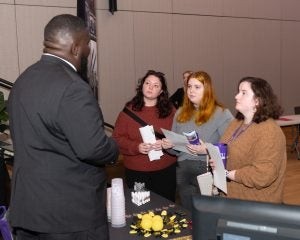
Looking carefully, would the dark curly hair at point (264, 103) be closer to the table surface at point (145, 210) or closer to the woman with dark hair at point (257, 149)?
the woman with dark hair at point (257, 149)

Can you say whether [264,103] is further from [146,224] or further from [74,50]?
[74,50]

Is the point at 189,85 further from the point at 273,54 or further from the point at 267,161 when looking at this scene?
the point at 273,54

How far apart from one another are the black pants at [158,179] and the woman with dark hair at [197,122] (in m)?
0.18

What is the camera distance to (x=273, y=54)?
30.8ft

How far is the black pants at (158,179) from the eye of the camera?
3020 millimetres

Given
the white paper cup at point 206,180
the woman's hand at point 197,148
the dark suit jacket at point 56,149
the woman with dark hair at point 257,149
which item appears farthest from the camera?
the woman's hand at point 197,148

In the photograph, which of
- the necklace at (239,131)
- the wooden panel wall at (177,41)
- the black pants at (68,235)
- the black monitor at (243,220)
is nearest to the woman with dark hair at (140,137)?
the necklace at (239,131)

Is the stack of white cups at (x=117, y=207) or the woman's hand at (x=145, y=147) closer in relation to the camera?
the stack of white cups at (x=117, y=207)

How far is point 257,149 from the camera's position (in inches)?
83.2

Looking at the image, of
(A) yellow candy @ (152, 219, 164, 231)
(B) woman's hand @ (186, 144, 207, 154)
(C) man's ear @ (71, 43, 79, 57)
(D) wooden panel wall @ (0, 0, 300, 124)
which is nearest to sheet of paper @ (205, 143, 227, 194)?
(B) woman's hand @ (186, 144, 207, 154)

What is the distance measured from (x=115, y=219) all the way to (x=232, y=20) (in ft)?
24.1

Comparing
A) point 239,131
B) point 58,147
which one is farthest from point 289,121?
point 58,147

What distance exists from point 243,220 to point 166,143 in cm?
204

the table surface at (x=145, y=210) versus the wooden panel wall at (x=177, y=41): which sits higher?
the wooden panel wall at (x=177, y=41)
